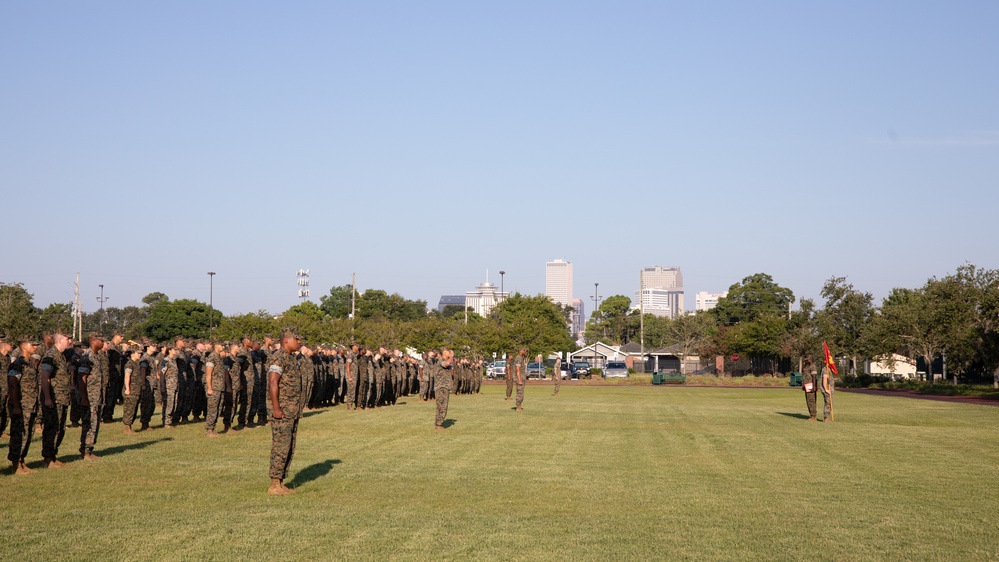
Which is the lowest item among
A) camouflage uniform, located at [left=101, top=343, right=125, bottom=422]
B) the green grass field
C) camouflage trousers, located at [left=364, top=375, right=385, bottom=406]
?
the green grass field

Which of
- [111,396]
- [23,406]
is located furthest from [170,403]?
[23,406]

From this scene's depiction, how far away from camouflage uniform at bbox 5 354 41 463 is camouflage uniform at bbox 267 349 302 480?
422 cm

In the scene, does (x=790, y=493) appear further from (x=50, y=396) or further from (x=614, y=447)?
(x=50, y=396)

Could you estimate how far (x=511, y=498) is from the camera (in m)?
12.8

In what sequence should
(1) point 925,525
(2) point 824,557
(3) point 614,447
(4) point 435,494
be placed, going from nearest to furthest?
(2) point 824,557
(1) point 925,525
(4) point 435,494
(3) point 614,447

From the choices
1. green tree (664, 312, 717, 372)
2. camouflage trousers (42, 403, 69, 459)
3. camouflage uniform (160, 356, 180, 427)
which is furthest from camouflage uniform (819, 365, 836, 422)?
green tree (664, 312, 717, 372)

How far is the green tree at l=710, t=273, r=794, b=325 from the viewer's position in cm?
14362

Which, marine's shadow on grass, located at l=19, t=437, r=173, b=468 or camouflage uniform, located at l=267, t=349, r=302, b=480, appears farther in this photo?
marine's shadow on grass, located at l=19, t=437, r=173, b=468

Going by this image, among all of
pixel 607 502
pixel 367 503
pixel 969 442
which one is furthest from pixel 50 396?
pixel 969 442

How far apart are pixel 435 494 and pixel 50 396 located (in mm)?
6481

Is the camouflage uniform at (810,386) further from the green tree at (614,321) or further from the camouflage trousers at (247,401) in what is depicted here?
the green tree at (614,321)

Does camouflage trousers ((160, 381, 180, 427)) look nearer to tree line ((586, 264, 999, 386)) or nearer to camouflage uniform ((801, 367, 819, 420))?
camouflage uniform ((801, 367, 819, 420))

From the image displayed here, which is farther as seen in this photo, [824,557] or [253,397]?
[253,397]

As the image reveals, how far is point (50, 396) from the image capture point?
14719 millimetres
